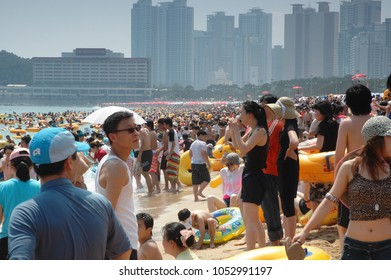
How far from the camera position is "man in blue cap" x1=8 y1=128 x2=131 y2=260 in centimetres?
199

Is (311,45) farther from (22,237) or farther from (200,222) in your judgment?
(22,237)

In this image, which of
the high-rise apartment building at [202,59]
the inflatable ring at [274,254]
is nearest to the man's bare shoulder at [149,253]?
the inflatable ring at [274,254]

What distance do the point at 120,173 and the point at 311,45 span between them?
129 ft

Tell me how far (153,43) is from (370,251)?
83.9 meters

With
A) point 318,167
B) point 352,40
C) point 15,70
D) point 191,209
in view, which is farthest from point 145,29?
point 318,167

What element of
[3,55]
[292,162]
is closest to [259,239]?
[292,162]

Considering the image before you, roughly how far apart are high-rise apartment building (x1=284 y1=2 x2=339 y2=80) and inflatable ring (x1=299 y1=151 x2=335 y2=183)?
16139 millimetres

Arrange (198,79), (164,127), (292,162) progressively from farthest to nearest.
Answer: (198,79)
(164,127)
(292,162)

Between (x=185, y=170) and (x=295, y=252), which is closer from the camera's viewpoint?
(x=295, y=252)

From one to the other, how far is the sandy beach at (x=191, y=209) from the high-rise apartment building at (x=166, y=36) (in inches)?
1255

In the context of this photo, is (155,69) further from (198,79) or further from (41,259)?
(41,259)

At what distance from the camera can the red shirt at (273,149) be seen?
5.14 m

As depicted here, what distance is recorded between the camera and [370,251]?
2895 millimetres

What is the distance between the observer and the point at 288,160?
505 centimetres
